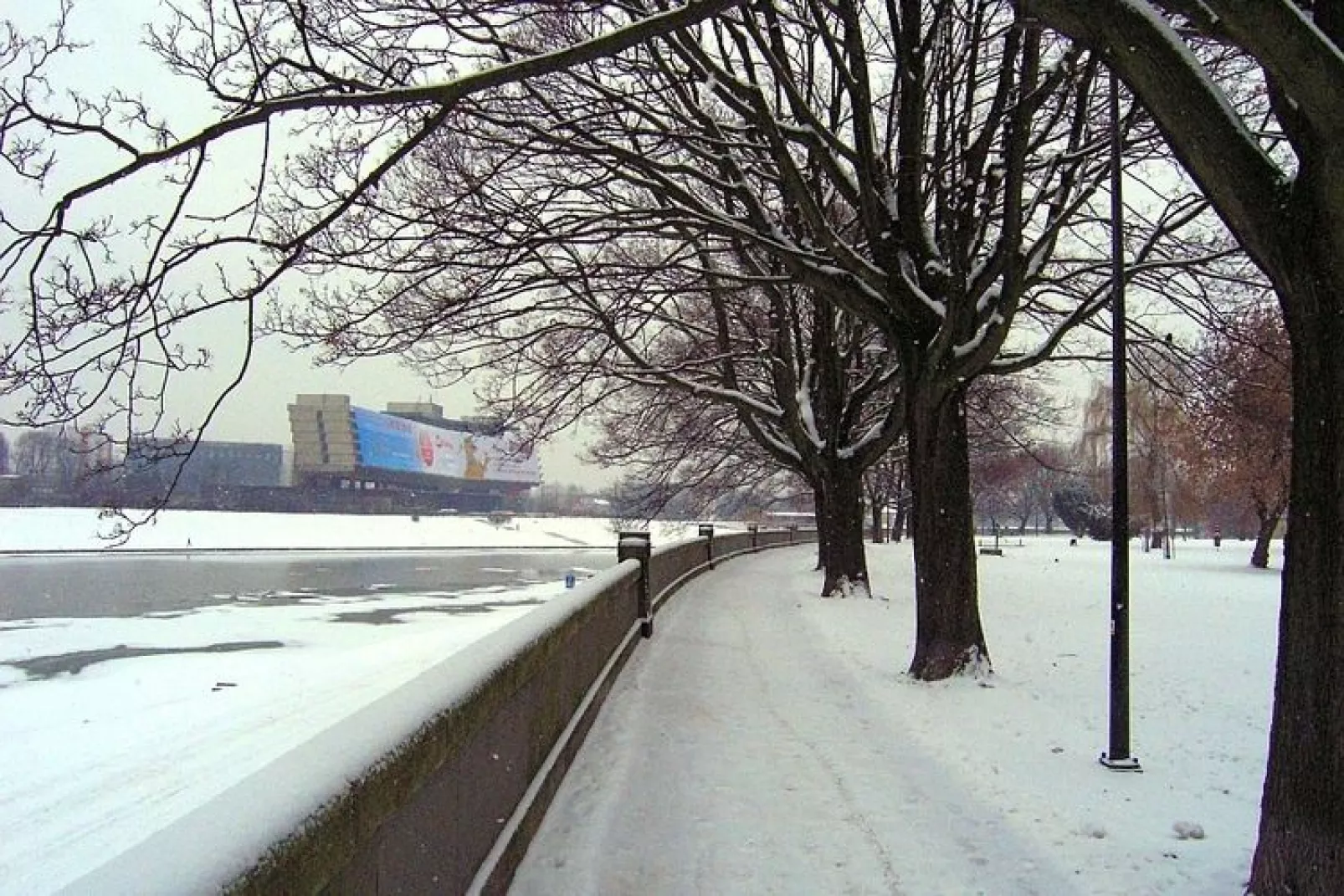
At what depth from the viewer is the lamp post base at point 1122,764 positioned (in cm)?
694

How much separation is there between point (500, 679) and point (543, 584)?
32337mm

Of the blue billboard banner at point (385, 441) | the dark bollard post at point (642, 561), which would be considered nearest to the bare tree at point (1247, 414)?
the dark bollard post at point (642, 561)

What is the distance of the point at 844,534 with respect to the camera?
20.6 metres

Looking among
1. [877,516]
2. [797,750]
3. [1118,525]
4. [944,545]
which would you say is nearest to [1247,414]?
[944,545]

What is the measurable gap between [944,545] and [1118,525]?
330 cm

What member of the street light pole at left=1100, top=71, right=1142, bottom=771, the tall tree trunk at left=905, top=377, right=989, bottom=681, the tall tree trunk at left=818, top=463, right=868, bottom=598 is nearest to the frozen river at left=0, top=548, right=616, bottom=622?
the tall tree trunk at left=818, top=463, right=868, bottom=598

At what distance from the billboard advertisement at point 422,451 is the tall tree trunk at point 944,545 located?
8321 cm

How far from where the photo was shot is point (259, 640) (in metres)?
19.6

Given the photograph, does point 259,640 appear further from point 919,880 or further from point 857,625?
point 919,880

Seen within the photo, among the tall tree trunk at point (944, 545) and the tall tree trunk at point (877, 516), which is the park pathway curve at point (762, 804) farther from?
the tall tree trunk at point (877, 516)

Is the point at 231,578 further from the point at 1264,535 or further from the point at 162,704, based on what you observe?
the point at 1264,535

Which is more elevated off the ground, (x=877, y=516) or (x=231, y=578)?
(x=877, y=516)

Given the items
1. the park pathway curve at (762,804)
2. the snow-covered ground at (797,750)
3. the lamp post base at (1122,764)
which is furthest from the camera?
the lamp post base at (1122,764)

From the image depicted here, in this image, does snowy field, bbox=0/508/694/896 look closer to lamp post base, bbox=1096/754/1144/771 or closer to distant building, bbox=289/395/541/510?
lamp post base, bbox=1096/754/1144/771
